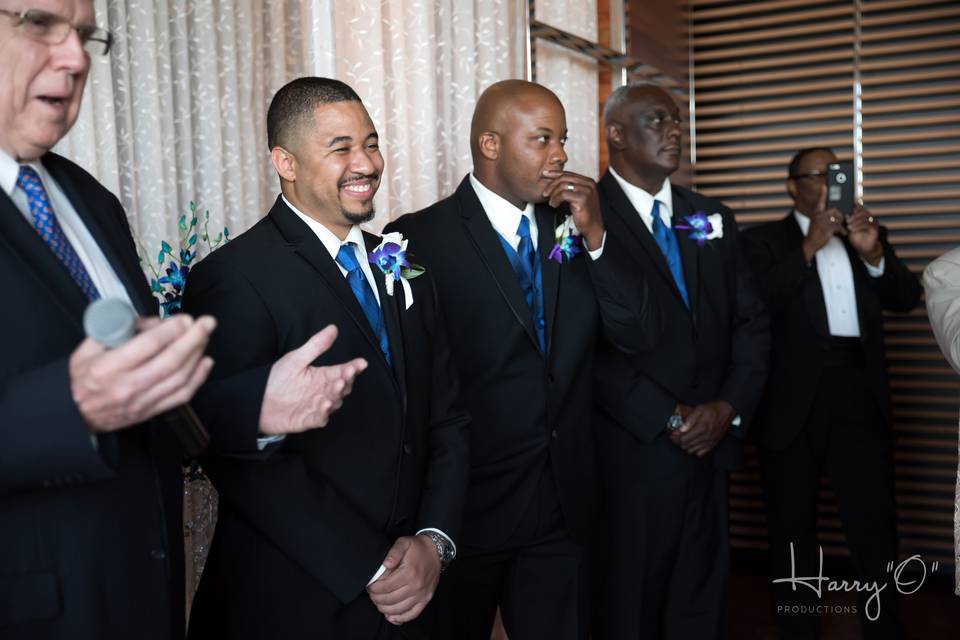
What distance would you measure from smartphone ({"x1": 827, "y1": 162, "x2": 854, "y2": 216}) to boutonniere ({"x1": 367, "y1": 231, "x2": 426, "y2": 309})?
2.70 metres

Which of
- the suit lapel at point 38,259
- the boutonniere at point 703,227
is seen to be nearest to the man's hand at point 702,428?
the boutonniere at point 703,227

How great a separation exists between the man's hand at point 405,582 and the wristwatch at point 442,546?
53 millimetres

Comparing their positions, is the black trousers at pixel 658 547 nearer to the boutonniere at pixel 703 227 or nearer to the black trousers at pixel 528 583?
the black trousers at pixel 528 583

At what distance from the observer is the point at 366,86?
11.7 ft

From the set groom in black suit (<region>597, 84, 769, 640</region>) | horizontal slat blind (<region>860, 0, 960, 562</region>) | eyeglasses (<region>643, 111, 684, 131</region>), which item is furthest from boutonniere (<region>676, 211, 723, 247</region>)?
horizontal slat blind (<region>860, 0, 960, 562</region>)

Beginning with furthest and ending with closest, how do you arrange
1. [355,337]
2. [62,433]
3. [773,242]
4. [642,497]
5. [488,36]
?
1. [773,242]
2. [488,36]
3. [642,497]
4. [355,337]
5. [62,433]

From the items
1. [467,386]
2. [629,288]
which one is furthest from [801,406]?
[467,386]

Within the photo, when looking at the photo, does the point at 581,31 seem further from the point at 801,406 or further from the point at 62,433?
the point at 62,433

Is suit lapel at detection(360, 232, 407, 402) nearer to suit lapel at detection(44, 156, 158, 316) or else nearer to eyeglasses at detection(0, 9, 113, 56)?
suit lapel at detection(44, 156, 158, 316)

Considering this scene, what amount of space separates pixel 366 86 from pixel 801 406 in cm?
232

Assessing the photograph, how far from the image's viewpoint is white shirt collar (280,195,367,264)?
2.34 m

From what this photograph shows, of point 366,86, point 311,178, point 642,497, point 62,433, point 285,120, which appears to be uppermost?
point 366,86

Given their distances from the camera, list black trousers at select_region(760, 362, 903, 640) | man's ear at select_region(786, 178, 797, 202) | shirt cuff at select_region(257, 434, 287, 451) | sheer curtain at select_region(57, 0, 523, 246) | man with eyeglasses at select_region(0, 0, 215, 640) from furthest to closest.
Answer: man's ear at select_region(786, 178, 797, 202), black trousers at select_region(760, 362, 903, 640), sheer curtain at select_region(57, 0, 523, 246), shirt cuff at select_region(257, 434, 287, 451), man with eyeglasses at select_region(0, 0, 215, 640)

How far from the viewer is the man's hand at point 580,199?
120 inches
